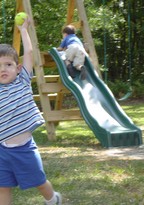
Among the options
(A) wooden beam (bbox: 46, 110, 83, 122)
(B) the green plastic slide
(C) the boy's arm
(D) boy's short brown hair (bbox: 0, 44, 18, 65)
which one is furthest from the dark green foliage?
(D) boy's short brown hair (bbox: 0, 44, 18, 65)

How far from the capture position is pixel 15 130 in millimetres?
3383

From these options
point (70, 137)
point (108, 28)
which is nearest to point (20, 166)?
point (70, 137)

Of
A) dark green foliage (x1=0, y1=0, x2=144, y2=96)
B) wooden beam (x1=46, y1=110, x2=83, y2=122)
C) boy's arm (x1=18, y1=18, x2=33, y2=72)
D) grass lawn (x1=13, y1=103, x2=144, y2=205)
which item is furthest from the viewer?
dark green foliage (x1=0, y1=0, x2=144, y2=96)

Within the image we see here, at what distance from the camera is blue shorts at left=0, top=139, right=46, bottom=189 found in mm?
3369

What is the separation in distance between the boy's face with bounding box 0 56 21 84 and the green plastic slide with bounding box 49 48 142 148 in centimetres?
391

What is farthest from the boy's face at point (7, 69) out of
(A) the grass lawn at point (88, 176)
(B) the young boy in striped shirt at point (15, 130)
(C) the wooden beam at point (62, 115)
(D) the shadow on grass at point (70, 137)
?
(C) the wooden beam at point (62, 115)

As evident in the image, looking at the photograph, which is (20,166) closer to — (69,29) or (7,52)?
(7,52)

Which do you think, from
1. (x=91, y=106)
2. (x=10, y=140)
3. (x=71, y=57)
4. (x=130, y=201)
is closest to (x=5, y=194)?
(x=10, y=140)

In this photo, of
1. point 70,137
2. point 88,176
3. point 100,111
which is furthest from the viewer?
point 70,137

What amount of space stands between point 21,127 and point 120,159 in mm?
2855

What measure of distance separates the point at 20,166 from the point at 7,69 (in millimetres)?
646

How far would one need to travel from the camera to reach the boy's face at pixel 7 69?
11.2ft

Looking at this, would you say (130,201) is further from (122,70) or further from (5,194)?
(122,70)

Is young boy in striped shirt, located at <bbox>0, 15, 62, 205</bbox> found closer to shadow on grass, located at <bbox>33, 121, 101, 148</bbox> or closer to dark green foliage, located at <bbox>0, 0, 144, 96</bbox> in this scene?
shadow on grass, located at <bbox>33, 121, 101, 148</bbox>
